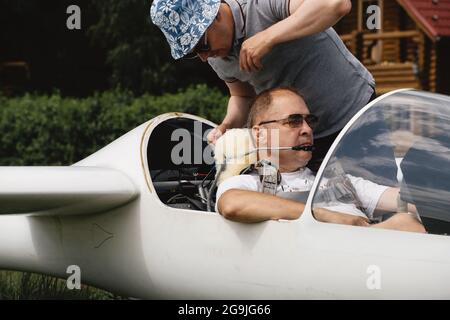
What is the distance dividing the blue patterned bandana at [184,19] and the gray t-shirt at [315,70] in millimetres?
162

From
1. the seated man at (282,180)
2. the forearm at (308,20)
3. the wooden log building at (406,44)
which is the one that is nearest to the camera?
the seated man at (282,180)

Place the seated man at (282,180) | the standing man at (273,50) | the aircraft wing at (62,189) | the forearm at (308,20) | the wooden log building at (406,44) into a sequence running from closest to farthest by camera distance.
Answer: the seated man at (282,180), the forearm at (308,20), the standing man at (273,50), the aircraft wing at (62,189), the wooden log building at (406,44)

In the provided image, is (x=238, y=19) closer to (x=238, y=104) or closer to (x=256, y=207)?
(x=238, y=104)

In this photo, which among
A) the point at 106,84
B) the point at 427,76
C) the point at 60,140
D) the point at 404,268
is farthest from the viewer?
the point at 106,84

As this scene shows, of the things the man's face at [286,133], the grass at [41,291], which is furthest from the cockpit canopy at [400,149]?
the grass at [41,291]

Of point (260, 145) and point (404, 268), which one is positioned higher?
point (260, 145)

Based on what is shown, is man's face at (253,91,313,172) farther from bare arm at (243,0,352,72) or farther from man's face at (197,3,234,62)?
man's face at (197,3,234,62)

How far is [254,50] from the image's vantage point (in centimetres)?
408

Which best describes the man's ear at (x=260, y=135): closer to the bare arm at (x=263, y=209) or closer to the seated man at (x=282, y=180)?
the seated man at (x=282, y=180)

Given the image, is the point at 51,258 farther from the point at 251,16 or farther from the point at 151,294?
the point at 251,16

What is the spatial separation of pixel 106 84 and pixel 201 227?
25.9 meters

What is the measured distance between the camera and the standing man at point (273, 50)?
13.7 feet
